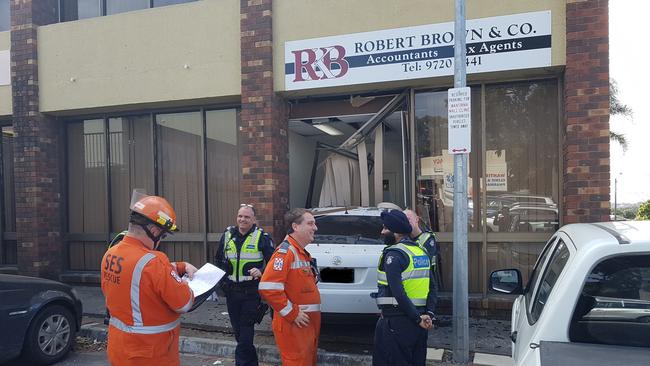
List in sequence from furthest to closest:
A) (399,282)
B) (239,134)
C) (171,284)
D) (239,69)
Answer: (239,134), (239,69), (399,282), (171,284)

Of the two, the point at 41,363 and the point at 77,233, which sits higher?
the point at 77,233

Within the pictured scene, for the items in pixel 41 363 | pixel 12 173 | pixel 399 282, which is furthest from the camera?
pixel 12 173

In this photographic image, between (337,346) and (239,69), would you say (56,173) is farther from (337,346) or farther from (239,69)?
(337,346)

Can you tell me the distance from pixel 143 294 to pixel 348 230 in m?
3.36

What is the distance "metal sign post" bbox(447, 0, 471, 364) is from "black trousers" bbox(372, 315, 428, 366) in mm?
1378

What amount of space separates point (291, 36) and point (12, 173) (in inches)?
257

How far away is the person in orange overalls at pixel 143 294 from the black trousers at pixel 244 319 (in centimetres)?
173

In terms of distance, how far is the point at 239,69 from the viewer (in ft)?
23.7

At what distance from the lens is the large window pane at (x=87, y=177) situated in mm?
8742

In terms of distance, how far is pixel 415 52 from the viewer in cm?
643

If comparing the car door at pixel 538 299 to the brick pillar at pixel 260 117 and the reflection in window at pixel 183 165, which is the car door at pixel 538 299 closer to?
the brick pillar at pixel 260 117

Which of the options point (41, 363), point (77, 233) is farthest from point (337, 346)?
point (77, 233)

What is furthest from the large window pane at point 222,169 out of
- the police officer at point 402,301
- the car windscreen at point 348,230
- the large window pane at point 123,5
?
the police officer at point 402,301

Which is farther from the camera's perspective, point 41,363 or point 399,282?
point 41,363
